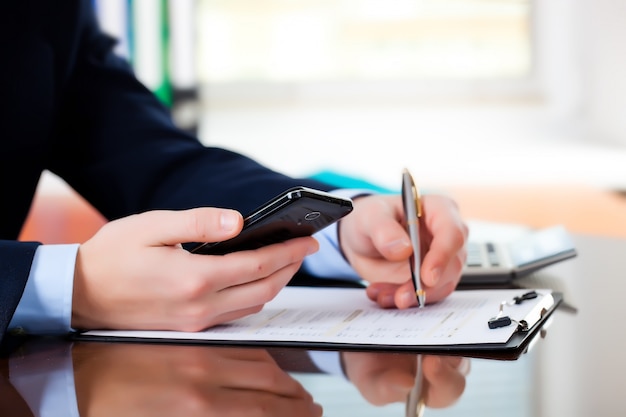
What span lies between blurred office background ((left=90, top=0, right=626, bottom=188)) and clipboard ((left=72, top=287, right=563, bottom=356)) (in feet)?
11.3

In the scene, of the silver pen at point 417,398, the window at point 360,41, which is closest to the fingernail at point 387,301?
the silver pen at point 417,398

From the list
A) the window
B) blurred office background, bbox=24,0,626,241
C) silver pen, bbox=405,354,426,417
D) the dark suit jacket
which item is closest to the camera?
silver pen, bbox=405,354,426,417

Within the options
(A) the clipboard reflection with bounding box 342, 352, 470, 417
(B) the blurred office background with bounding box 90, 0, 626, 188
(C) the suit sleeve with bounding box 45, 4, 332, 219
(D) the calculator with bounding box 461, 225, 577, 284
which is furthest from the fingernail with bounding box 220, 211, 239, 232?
(B) the blurred office background with bounding box 90, 0, 626, 188

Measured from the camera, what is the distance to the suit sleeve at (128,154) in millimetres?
1023

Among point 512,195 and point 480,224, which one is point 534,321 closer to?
point 480,224

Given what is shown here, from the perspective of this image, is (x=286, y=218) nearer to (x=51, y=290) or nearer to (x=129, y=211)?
(x=51, y=290)

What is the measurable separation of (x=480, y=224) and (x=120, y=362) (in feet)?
3.29

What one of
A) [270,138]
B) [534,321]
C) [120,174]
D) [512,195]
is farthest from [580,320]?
[270,138]

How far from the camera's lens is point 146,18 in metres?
4.87

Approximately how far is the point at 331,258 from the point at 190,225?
0.34 meters

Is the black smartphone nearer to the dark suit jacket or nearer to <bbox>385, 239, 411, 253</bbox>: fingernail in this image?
<bbox>385, 239, 411, 253</bbox>: fingernail

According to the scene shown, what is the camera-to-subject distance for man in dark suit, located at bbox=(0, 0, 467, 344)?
29.1 inches

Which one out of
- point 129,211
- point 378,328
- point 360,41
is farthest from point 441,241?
point 360,41

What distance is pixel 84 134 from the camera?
4.17ft
